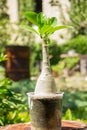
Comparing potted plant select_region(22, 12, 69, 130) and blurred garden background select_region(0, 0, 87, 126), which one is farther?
blurred garden background select_region(0, 0, 87, 126)

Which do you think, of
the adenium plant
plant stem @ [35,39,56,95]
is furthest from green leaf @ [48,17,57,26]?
plant stem @ [35,39,56,95]

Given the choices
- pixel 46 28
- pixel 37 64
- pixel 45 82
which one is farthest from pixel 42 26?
pixel 37 64

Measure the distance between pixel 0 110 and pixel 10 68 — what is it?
309 inches

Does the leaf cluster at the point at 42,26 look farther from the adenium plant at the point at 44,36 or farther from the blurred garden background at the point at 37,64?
the blurred garden background at the point at 37,64

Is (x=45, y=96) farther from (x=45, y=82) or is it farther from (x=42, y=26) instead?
(x=42, y=26)

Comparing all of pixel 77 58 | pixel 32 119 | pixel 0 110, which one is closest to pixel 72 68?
pixel 77 58

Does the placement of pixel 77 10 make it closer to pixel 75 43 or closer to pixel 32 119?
pixel 32 119

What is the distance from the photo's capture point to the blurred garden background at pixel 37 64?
13.6ft

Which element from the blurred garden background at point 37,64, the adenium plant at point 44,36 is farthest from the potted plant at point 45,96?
the blurred garden background at point 37,64

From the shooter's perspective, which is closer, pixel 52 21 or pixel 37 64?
pixel 52 21

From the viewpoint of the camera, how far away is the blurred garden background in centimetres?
415

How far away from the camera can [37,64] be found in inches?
749

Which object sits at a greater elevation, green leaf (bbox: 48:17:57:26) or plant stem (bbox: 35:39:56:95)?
green leaf (bbox: 48:17:57:26)

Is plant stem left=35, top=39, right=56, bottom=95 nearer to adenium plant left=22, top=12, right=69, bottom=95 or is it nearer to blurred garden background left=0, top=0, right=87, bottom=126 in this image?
adenium plant left=22, top=12, right=69, bottom=95
